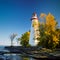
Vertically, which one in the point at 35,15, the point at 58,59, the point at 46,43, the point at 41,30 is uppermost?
the point at 35,15

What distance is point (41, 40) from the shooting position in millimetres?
9742

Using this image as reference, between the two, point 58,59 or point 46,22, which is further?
point 46,22

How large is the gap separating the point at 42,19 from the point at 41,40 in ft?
3.09

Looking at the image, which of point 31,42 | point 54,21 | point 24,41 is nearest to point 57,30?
point 54,21

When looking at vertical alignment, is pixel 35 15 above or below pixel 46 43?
above

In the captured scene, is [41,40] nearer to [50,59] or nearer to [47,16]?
[47,16]

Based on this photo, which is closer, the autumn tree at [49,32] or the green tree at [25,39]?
the autumn tree at [49,32]

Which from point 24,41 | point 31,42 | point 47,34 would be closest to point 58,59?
point 47,34

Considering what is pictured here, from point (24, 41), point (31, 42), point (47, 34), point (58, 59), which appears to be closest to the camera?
point (58, 59)

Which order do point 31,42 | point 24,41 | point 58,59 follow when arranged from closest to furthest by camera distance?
point 58,59 → point 31,42 → point 24,41

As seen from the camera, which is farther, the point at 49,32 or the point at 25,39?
the point at 25,39

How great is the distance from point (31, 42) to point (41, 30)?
2.91 m

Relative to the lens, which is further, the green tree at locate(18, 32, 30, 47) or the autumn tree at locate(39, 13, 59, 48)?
the green tree at locate(18, 32, 30, 47)

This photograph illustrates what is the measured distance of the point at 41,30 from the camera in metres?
9.90
